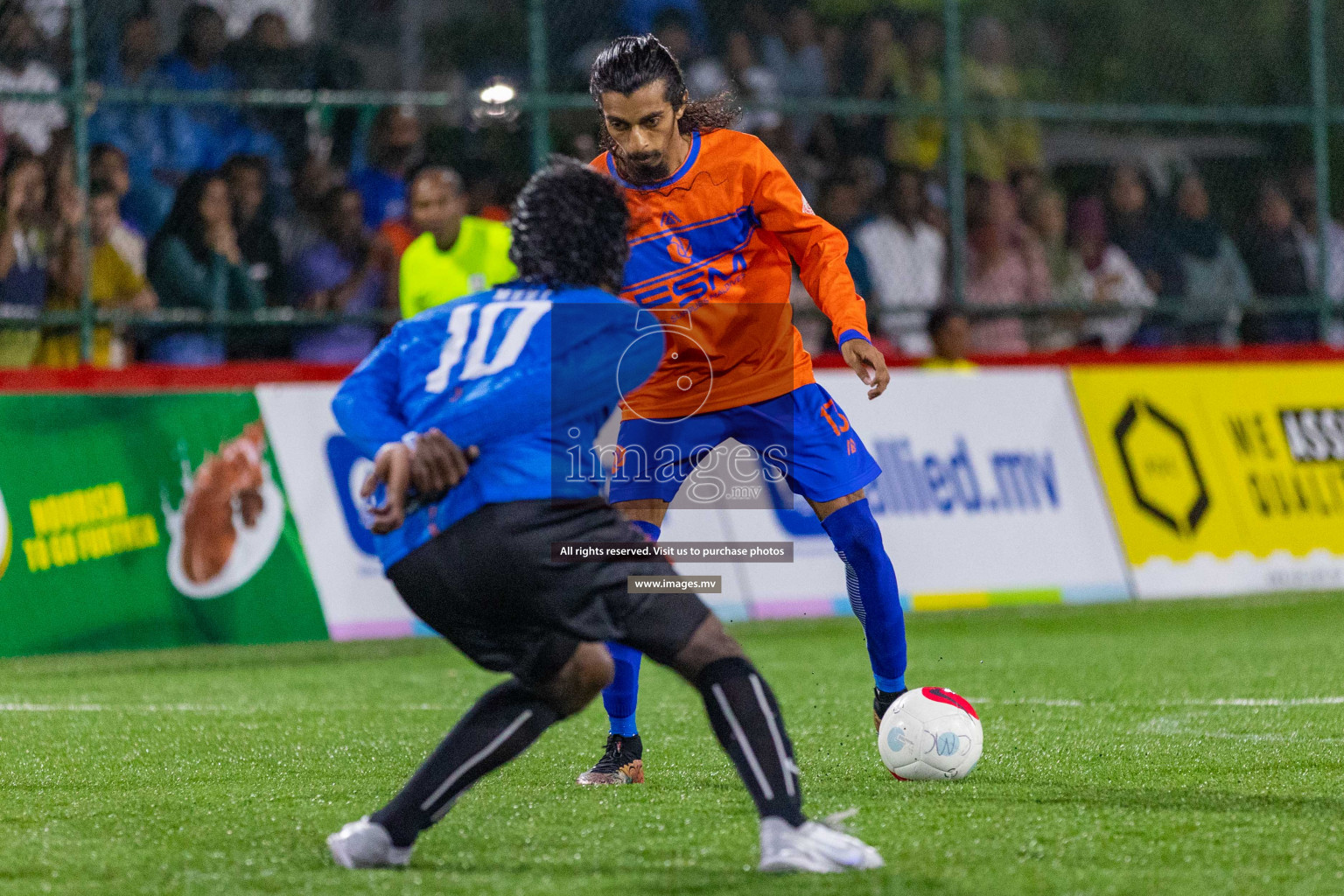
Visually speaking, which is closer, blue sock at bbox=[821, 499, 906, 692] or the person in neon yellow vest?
blue sock at bbox=[821, 499, 906, 692]

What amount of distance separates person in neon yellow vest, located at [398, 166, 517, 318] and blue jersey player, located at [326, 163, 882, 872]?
17.4ft

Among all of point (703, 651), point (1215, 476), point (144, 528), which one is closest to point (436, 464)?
point (703, 651)

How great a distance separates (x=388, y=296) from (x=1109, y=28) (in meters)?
6.68

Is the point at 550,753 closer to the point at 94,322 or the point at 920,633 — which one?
the point at 920,633

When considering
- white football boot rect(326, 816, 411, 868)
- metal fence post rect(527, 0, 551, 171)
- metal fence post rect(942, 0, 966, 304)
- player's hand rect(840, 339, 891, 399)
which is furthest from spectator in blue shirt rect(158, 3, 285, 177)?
white football boot rect(326, 816, 411, 868)

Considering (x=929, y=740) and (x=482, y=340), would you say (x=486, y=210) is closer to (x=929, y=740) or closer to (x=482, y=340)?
(x=929, y=740)

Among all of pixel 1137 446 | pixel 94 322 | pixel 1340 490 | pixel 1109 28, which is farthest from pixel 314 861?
pixel 1109 28

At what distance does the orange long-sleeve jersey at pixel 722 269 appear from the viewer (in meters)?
5.15

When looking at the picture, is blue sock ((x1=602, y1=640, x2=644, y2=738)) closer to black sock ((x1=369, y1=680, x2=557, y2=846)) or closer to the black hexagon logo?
black sock ((x1=369, y1=680, x2=557, y2=846))

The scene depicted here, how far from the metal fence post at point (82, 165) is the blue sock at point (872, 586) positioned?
6.12 metres

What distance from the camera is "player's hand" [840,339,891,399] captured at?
458 centimetres

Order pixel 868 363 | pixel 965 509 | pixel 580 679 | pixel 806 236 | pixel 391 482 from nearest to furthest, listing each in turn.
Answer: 1. pixel 391 482
2. pixel 580 679
3. pixel 868 363
4. pixel 806 236
5. pixel 965 509

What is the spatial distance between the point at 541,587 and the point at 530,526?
0.40ft

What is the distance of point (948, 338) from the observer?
1114 cm
